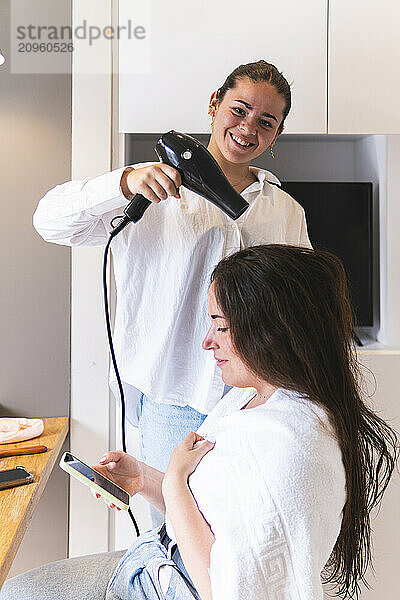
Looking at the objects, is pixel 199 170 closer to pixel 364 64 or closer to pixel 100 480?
pixel 100 480

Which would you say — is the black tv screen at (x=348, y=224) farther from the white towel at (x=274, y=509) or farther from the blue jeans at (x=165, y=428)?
the white towel at (x=274, y=509)

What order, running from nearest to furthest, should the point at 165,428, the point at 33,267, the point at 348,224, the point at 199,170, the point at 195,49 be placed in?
the point at 199,170 < the point at 165,428 < the point at 195,49 < the point at 33,267 < the point at 348,224

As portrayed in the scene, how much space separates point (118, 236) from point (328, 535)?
80cm

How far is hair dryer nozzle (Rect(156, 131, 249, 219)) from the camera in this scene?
48.4 inches

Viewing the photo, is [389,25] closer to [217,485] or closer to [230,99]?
[230,99]

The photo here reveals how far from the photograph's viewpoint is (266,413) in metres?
1.04

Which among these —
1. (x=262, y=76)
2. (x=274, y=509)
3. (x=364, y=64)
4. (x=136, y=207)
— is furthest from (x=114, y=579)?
(x=364, y=64)

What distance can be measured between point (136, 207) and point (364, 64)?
Result: 2.94 ft

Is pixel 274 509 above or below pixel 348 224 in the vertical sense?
below

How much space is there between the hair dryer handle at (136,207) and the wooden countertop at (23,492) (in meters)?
0.61

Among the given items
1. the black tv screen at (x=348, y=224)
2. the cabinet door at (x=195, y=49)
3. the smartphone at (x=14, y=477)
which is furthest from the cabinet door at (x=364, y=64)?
the smartphone at (x=14, y=477)

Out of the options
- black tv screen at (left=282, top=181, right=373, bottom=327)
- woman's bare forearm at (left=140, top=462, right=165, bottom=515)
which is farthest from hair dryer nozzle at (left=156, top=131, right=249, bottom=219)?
black tv screen at (left=282, top=181, right=373, bottom=327)

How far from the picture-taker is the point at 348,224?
2.08m

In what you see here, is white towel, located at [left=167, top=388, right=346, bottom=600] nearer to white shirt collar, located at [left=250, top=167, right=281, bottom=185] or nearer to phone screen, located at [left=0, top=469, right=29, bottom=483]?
phone screen, located at [left=0, top=469, right=29, bottom=483]
